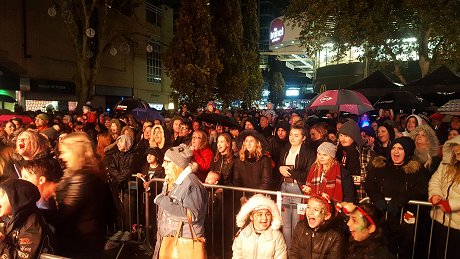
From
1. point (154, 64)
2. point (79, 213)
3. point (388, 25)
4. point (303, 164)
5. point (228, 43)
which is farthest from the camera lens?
point (154, 64)

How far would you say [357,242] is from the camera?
365cm

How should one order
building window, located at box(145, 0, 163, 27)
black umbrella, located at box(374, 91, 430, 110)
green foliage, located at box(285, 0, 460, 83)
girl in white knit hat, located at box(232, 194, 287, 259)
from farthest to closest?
building window, located at box(145, 0, 163, 27), green foliage, located at box(285, 0, 460, 83), black umbrella, located at box(374, 91, 430, 110), girl in white knit hat, located at box(232, 194, 287, 259)

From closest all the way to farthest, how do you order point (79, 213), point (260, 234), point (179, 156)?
point (79, 213), point (260, 234), point (179, 156)

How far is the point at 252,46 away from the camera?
3603cm

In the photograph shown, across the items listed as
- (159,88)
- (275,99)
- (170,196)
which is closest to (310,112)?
(170,196)

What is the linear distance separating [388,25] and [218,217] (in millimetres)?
10892

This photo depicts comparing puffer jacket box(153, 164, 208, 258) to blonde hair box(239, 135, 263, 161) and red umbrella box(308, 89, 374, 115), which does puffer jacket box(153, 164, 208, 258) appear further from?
red umbrella box(308, 89, 374, 115)

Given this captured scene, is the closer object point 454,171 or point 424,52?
point 454,171

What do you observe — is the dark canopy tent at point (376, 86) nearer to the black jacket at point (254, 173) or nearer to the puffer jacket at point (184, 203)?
the black jacket at point (254, 173)

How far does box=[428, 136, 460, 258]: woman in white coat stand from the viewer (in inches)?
172

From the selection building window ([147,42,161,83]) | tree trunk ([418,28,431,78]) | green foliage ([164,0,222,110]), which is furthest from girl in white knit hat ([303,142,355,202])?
building window ([147,42,161,83])

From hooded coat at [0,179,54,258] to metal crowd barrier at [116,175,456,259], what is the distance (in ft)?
8.59

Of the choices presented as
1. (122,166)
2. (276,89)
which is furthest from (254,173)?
(276,89)

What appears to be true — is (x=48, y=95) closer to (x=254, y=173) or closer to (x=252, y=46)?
(x=254, y=173)
